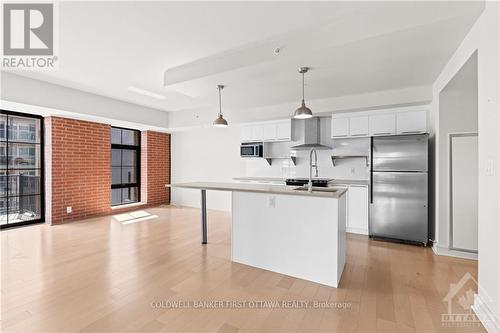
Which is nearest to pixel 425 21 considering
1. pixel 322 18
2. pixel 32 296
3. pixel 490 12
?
pixel 490 12

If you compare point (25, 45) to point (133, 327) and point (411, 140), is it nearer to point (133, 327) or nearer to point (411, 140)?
point (133, 327)

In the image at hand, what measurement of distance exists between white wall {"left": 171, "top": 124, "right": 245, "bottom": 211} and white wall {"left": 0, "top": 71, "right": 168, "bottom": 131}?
1.29 metres

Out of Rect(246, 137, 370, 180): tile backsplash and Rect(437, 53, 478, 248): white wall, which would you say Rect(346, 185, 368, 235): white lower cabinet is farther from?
Rect(437, 53, 478, 248): white wall

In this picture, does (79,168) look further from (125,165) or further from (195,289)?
(195,289)

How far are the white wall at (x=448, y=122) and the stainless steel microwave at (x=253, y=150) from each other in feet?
10.6

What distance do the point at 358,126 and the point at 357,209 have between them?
1515 millimetres

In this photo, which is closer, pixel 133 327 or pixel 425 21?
pixel 133 327

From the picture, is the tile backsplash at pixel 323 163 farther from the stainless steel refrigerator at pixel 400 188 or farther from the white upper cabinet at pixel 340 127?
the stainless steel refrigerator at pixel 400 188

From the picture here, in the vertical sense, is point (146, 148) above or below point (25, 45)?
below

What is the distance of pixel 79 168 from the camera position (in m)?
5.31

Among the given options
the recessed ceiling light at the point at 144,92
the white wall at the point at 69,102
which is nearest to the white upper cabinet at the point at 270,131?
the recessed ceiling light at the point at 144,92

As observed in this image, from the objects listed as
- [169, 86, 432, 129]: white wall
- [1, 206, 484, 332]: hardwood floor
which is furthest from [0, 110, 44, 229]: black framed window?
[169, 86, 432, 129]: white wall

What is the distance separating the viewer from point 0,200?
4.49m

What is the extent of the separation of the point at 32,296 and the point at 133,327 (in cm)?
120
